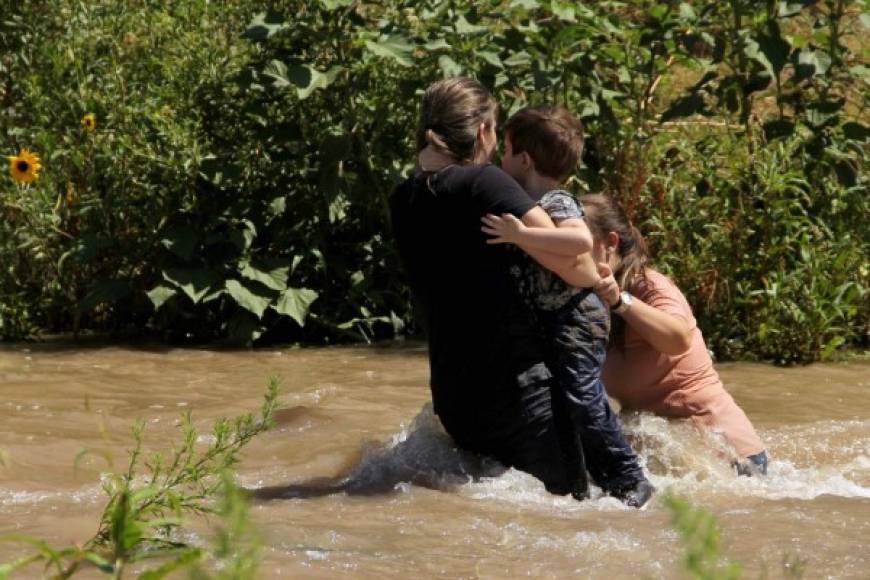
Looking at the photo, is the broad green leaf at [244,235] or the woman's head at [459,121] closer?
the woman's head at [459,121]

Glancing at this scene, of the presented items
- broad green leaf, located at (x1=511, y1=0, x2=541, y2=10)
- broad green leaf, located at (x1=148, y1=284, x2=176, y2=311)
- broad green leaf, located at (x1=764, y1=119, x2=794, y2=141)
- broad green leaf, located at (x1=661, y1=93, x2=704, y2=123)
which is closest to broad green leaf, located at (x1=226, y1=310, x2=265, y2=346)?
broad green leaf, located at (x1=148, y1=284, x2=176, y2=311)

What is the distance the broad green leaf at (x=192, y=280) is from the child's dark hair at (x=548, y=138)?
10.9 feet

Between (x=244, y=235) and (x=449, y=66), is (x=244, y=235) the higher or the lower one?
the lower one

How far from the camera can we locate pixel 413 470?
4914 millimetres

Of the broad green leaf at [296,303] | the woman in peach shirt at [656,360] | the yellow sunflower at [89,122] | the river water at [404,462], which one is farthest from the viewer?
the yellow sunflower at [89,122]

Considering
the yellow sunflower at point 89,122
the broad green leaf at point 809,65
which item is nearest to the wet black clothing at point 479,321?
the broad green leaf at point 809,65

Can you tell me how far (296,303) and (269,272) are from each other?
21 cm

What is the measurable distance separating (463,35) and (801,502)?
145 inches

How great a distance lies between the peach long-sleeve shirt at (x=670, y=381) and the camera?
498cm

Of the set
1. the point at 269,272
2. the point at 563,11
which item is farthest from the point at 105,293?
the point at 563,11

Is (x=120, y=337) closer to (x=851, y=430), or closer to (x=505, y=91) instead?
(x=505, y=91)

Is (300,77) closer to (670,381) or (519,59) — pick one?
(519,59)

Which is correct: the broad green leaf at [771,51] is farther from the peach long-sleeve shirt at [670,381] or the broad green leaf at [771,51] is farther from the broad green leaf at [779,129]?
the peach long-sleeve shirt at [670,381]

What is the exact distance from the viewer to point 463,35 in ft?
25.5
